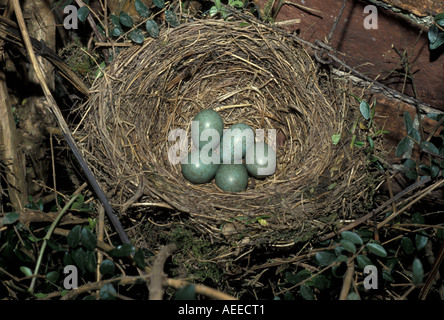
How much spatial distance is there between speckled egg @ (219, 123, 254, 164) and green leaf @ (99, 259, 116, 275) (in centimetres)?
99

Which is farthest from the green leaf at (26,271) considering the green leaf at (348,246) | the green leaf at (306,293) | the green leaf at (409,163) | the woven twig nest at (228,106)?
the green leaf at (409,163)

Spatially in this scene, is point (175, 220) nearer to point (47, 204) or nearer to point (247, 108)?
point (47, 204)

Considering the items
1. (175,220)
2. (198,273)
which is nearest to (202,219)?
(175,220)

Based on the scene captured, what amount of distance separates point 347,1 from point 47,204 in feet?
5.34

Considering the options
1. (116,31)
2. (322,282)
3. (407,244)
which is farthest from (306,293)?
(116,31)

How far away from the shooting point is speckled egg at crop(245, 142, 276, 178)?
2041mm

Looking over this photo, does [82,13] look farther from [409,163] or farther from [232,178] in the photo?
[409,163]

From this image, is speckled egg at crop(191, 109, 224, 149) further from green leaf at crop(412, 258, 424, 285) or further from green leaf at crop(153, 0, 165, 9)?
green leaf at crop(412, 258, 424, 285)

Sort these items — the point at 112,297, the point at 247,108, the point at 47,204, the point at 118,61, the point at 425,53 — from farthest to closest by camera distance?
1. the point at 247,108
2. the point at 47,204
3. the point at 118,61
4. the point at 425,53
5. the point at 112,297

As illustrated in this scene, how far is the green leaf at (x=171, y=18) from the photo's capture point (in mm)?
1790

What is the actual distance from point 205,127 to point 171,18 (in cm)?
57

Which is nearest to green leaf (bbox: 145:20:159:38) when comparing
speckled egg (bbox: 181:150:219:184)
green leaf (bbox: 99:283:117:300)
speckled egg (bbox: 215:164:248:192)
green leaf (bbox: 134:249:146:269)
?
speckled egg (bbox: 181:150:219:184)

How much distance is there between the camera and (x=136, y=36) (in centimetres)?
178

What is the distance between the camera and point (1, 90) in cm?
167
